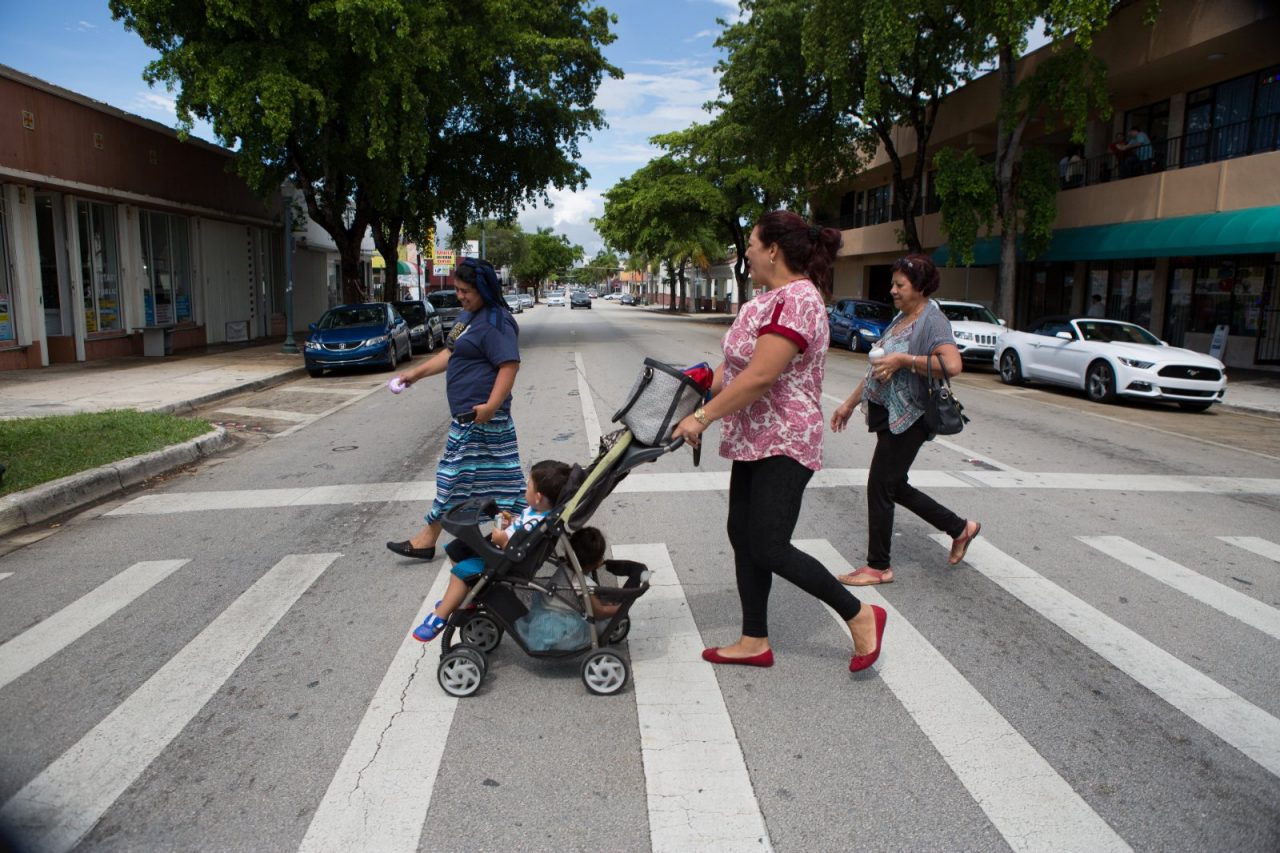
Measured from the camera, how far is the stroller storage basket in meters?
3.52

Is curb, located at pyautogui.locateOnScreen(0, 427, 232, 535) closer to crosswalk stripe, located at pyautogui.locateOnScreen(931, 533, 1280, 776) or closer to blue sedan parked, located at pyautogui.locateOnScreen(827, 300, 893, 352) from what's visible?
crosswalk stripe, located at pyautogui.locateOnScreen(931, 533, 1280, 776)

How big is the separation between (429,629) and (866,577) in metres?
2.50

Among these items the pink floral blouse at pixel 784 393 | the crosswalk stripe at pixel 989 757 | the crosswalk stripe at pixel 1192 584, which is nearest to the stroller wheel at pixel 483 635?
the pink floral blouse at pixel 784 393

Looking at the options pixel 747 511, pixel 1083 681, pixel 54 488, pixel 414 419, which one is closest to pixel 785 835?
pixel 747 511

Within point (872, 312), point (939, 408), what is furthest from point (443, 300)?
point (939, 408)

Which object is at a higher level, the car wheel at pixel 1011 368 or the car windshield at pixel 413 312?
the car windshield at pixel 413 312

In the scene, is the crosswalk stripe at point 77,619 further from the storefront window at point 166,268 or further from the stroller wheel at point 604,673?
the storefront window at point 166,268

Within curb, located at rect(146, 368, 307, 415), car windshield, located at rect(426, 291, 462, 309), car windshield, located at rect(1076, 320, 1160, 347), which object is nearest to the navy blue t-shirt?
curb, located at rect(146, 368, 307, 415)

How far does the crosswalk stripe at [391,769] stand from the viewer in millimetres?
2811

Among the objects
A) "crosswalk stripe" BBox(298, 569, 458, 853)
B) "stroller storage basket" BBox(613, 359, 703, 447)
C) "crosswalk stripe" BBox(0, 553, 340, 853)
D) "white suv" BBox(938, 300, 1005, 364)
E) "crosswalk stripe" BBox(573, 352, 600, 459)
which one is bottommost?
"crosswalk stripe" BBox(0, 553, 340, 853)

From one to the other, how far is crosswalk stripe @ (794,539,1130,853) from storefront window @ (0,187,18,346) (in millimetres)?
17635

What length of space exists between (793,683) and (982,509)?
367cm

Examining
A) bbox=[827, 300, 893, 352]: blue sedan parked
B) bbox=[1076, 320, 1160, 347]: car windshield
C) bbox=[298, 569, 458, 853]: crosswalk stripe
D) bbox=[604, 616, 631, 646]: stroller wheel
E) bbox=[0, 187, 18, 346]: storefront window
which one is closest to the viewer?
bbox=[298, 569, 458, 853]: crosswalk stripe

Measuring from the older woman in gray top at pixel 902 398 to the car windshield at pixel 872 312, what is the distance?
2055 centimetres
